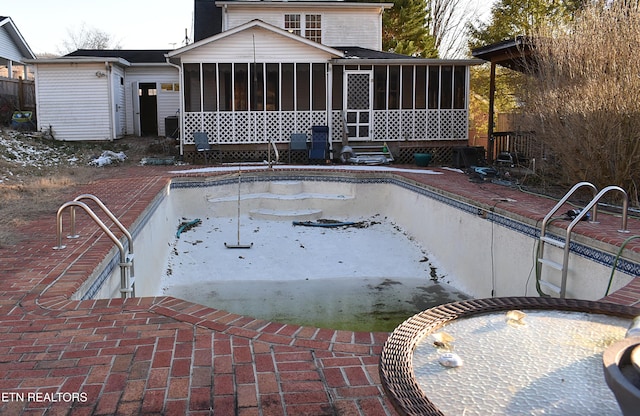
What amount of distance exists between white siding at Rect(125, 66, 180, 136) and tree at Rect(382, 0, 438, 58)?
11.2m

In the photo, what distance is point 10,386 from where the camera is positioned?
2693 millimetres

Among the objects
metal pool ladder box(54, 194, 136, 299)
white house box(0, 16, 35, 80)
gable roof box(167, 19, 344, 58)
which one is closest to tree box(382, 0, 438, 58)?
gable roof box(167, 19, 344, 58)

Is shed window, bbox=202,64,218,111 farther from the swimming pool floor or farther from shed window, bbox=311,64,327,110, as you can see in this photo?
the swimming pool floor

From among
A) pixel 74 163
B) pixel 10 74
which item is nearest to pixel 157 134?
pixel 74 163

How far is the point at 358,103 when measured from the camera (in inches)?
657

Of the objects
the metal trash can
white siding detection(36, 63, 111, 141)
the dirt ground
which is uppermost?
white siding detection(36, 63, 111, 141)

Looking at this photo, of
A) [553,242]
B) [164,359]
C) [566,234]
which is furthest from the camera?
[553,242]

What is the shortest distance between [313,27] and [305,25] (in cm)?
30

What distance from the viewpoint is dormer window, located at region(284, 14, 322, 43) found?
19734 millimetres

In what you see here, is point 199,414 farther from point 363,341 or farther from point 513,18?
point 513,18

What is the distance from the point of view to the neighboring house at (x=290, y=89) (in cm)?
1573

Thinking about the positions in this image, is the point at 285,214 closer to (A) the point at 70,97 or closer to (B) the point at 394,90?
(B) the point at 394,90

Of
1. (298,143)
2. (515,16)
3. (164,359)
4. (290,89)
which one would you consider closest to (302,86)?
(290,89)

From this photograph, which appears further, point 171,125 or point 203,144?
point 171,125
